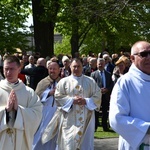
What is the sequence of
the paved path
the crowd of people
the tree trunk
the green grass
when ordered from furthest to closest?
the tree trunk → the green grass → the paved path → the crowd of people

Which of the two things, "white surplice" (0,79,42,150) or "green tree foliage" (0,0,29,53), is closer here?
"white surplice" (0,79,42,150)

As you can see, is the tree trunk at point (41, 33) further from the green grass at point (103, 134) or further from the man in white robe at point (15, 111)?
the man in white robe at point (15, 111)

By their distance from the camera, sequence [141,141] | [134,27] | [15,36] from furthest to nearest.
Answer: [134,27]
[15,36]
[141,141]

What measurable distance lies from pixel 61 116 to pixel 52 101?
52cm

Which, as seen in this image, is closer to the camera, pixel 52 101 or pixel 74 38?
pixel 52 101

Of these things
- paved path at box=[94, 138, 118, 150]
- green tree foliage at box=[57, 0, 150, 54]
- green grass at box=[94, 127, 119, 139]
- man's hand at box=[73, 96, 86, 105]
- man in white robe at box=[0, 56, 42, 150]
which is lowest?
green grass at box=[94, 127, 119, 139]

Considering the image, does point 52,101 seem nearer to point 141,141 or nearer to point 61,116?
point 61,116

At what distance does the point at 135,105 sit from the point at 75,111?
4.35m

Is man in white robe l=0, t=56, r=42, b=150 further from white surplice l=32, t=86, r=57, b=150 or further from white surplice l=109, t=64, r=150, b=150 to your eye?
white surplice l=32, t=86, r=57, b=150

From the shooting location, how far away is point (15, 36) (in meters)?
23.4

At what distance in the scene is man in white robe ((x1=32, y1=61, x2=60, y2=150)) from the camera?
8945 millimetres

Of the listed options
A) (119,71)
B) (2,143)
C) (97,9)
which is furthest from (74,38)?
(2,143)

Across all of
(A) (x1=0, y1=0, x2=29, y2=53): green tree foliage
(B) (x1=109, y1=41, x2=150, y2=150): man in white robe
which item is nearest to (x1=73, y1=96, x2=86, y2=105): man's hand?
(B) (x1=109, y1=41, x2=150, y2=150): man in white robe

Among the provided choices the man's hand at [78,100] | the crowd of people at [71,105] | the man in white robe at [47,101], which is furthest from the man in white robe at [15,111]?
the man in white robe at [47,101]
